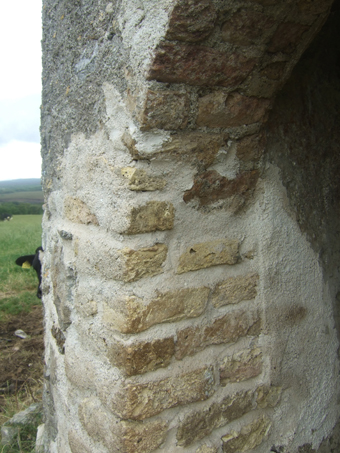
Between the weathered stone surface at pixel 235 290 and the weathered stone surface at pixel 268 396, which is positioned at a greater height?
the weathered stone surface at pixel 235 290

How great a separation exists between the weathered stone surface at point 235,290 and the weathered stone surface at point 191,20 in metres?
0.84

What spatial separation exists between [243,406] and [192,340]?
14.3 inches

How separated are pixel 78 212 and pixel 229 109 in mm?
705

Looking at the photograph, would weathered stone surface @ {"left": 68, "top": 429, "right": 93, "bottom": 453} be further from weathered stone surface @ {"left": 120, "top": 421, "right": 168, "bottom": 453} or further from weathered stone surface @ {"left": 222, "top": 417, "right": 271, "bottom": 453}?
weathered stone surface @ {"left": 222, "top": 417, "right": 271, "bottom": 453}

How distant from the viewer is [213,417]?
1449 mm

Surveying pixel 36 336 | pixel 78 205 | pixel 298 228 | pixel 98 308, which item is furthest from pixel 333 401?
pixel 36 336

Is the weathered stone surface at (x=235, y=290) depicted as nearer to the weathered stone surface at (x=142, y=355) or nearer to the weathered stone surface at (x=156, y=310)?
the weathered stone surface at (x=156, y=310)

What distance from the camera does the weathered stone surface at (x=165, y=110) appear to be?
1.20 m

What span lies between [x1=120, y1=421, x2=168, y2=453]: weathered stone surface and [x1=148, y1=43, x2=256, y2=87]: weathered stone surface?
1.11 meters

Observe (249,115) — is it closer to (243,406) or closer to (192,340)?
(192,340)

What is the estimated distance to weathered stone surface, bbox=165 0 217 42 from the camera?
108 centimetres

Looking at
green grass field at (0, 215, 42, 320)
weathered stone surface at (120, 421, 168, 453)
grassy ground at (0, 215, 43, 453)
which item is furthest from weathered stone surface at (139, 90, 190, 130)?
green grass field at (0, 215, 42, 320)

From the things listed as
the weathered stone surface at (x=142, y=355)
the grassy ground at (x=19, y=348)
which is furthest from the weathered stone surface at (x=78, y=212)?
the grassy ground at (x=19, y=348)

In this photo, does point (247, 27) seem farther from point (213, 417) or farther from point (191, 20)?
point (213, 417)
